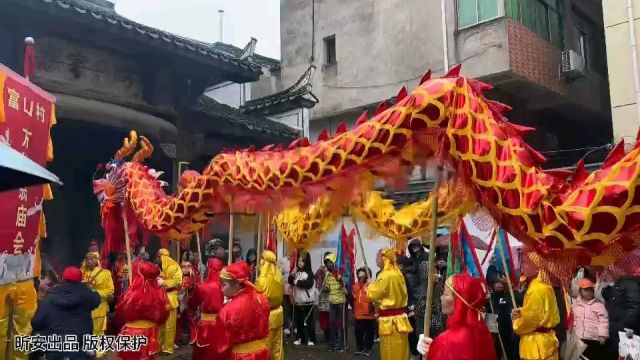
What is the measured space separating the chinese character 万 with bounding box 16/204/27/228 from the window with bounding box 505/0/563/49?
395 inches

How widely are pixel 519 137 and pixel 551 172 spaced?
328 mm

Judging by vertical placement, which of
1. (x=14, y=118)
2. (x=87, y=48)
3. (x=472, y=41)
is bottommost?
(x=14, y=118)

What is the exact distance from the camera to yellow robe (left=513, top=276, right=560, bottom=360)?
225 inches

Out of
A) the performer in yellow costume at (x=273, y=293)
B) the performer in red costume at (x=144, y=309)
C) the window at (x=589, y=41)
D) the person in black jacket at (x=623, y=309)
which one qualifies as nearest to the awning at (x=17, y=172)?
the performer in red costume at (x=144, y=309)

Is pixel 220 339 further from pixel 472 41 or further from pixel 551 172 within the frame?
pixel 472 41

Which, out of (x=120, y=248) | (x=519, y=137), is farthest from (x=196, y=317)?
(x=519, y=137)

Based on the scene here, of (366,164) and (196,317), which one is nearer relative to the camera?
(366,164)

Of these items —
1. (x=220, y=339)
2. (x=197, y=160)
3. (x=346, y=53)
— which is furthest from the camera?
(x=346, y=53)

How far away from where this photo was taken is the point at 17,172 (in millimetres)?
3910

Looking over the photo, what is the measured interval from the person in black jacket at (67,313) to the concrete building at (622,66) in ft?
30.1

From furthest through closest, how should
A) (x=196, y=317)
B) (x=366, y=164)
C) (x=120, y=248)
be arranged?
(x=196, y=317), (x=120, y=248), (x=366, y=164)

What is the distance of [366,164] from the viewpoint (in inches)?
146

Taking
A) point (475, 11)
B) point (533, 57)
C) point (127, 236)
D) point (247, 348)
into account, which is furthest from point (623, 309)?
point (475, 11)

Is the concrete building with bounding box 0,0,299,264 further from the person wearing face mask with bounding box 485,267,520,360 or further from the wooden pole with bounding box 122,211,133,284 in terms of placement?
the person wearing face mask with bounding box 485,267,520,360
